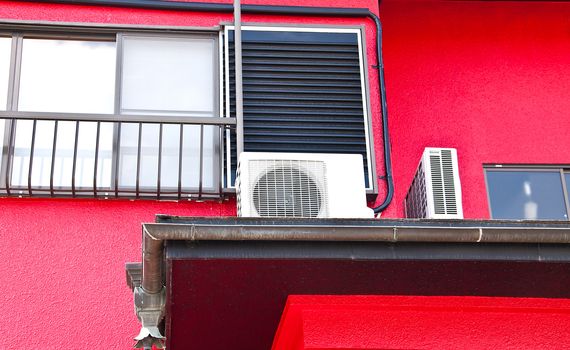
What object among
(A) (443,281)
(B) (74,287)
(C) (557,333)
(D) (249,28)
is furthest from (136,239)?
(C) (557,333)

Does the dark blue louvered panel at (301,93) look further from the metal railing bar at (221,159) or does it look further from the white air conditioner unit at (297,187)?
the white air conditioner unit at (297,187)

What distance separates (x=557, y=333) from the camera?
203 inches

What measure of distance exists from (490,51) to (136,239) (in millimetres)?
3595

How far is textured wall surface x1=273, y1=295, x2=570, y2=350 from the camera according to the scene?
16.5 ft

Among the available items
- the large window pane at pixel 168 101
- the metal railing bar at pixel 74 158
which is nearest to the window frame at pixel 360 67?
the large window pane at pixel 168 101

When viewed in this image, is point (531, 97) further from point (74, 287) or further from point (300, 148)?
point (74, 287)

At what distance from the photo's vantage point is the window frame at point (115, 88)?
269 inches

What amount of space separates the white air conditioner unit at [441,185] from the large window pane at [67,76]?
7.65 feet

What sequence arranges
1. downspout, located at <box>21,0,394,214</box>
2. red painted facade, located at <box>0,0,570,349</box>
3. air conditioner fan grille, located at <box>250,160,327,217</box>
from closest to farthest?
1. air conditioner fan grille, located at <box>250,160,327,217</box>
2. red painted facade, located at <box>0,0,570,349</box>
3. downspout, located at <box>21,0,394,214</box>

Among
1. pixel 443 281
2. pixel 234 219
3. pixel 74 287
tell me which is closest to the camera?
pixel 234 219

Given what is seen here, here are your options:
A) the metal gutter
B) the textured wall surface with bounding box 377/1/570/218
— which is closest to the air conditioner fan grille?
the metal gutter

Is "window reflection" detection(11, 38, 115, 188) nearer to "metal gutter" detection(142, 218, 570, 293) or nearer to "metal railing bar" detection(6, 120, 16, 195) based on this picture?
"metal railing bar" detection(6, 120, 16, 195)

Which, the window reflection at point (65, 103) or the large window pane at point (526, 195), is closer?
the window reflection at point (65, 103)

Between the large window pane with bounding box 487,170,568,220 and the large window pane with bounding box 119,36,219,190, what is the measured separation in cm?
233
